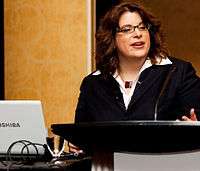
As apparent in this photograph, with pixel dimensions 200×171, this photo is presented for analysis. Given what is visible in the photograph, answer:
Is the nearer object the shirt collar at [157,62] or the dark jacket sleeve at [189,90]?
the dark jacket sleeve at [189,90]

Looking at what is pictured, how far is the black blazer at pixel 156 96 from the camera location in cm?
191

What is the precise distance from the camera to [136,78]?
2.06 meters

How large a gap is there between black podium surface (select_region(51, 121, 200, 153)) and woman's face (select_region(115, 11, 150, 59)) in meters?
1.11

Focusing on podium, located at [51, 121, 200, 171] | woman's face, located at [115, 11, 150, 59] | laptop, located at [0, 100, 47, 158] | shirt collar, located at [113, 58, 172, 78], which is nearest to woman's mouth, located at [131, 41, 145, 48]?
woman's face, located at [115, 11, 150, 59]

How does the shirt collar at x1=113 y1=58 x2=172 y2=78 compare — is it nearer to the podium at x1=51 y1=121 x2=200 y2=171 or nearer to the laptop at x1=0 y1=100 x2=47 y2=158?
the laptop at x1=0 y1=100 x2=47 y2=158

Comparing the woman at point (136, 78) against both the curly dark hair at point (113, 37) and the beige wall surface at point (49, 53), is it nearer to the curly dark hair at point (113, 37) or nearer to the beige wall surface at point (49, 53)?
the curly dark hair at point (113, 37)

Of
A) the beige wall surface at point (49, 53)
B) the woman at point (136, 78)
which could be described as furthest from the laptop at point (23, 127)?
the beige wall surface at point (49, 53)

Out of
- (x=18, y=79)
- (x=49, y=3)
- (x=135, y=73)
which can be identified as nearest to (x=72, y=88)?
(x=18, y=79)

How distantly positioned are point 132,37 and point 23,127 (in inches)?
25.1

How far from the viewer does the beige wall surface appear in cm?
315

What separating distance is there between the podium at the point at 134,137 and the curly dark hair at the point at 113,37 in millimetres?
1161

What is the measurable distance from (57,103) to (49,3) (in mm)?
707

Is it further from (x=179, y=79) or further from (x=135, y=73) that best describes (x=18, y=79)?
(x=179, y=79)

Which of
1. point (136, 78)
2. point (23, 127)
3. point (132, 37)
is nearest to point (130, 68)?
point (136, 78)
